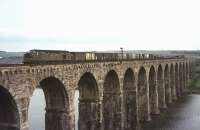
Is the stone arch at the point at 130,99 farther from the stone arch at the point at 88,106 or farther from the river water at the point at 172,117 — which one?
the stone arch at the point at 88,106

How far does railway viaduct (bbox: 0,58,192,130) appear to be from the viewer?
27.6 m

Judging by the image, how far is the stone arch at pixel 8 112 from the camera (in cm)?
2703

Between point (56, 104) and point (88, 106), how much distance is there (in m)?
7.52

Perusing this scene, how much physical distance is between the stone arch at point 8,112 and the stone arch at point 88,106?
1381 cm

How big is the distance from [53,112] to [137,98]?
67.7 feet

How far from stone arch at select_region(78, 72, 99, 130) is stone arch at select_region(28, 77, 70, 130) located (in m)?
6.50

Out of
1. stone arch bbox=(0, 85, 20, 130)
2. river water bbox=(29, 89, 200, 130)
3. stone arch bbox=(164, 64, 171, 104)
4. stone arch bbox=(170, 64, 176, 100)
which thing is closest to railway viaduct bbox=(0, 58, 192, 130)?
stone arch bbox=(0, 85, 20, 130)

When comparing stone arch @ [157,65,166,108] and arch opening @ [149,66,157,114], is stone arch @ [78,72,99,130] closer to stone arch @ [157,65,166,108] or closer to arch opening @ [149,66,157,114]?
arch opening @ [149,66,157,114]

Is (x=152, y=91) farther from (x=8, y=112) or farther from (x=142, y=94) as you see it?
(x=8, y=112)

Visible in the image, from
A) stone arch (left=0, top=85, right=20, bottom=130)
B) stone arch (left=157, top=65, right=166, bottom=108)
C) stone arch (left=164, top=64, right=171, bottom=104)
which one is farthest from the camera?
stone arch (left=164, top=64, right=171, bottom=104)

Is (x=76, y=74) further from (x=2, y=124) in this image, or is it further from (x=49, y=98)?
(x=2, y=124)

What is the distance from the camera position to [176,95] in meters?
86.4

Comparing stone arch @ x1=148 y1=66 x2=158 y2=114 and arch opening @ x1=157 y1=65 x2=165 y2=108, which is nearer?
stone arch @ x1=148 y1=66 x2=158 y2=114

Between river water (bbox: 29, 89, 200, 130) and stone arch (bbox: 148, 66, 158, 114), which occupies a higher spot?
stone arch (bbox: 148, 66, 158, 114)
